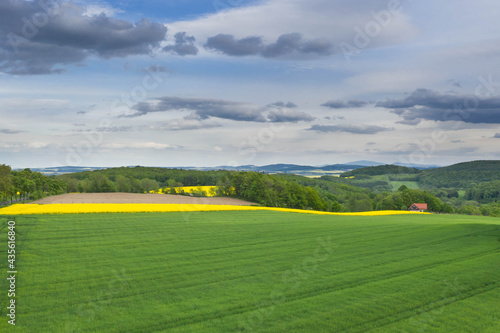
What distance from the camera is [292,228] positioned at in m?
42.5

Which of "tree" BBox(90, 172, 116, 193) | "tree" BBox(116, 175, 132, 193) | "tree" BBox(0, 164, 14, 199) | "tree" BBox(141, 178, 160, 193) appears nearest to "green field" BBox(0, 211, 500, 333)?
"tree" BBox(0, 164, 14, 199)

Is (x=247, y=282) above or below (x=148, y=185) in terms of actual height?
below

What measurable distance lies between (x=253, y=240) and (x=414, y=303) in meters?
18.2

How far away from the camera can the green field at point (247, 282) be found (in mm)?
14336

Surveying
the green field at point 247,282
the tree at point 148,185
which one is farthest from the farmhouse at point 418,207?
the tree at point 148,185

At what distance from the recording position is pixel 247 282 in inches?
771

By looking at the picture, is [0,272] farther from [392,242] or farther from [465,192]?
[465,192]

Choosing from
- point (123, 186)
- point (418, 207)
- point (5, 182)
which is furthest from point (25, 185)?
point (418, 207)

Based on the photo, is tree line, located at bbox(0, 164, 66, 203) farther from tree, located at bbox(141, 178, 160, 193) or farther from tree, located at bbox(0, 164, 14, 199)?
tree, located at bbox(141, 178, 160, 193)

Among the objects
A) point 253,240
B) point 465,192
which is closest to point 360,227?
point 253,240

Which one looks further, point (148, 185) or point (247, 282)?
point (148, 185)

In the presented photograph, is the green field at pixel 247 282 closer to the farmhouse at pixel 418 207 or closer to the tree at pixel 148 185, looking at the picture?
the farmhouse at pixel 418 207

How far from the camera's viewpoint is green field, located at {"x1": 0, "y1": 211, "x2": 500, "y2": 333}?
14.3 meters

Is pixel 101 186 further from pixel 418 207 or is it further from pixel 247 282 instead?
pixel 418 207
